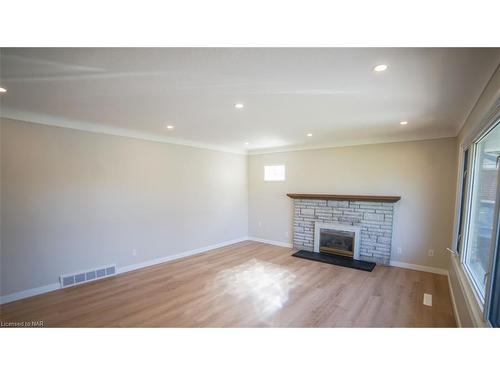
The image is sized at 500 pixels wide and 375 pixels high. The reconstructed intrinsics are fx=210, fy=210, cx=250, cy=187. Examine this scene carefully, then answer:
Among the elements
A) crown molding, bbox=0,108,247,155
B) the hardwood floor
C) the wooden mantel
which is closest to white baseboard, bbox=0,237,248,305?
the hardwood floor

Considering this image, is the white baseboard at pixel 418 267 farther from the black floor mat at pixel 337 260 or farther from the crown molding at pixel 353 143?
the crown molding at pixel 353 143

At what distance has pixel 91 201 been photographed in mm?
3398

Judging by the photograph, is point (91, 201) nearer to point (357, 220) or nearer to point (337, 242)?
point (337, 242)

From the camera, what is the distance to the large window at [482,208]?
1.72 meters

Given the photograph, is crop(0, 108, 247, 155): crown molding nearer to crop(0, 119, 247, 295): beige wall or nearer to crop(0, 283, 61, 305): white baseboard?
crop(0, 119, 247, 295): beige wall

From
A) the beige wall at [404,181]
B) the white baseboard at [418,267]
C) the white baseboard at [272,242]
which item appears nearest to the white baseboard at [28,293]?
the white baseboard at [272,242]

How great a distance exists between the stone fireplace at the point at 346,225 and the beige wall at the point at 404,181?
19 centimetres

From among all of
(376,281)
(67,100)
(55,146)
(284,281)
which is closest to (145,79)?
(67,100)

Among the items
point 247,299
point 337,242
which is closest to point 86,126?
point 247,299

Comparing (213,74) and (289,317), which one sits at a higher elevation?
(213,74)
